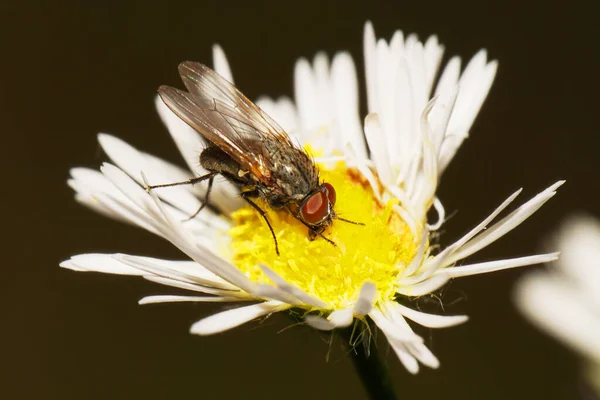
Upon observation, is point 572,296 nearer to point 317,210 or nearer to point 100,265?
point 317,210

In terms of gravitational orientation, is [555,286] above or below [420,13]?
A: above

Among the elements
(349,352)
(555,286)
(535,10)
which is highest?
(349,352)

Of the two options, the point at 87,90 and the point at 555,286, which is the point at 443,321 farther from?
the point at 87,90

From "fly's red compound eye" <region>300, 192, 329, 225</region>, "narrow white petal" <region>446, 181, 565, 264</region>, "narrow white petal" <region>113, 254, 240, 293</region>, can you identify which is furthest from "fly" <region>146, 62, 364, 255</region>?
"narrow white petal" <region>446, 181, 565, 264</region>

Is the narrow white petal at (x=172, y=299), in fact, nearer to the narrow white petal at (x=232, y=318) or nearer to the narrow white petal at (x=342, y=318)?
the narrow white petal at (x=232, y=318)

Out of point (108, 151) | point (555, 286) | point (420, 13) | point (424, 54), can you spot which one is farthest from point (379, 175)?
point (420, 13)

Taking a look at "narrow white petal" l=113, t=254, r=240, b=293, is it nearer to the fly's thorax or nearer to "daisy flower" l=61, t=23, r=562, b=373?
"daisy flower" l=61, t=23, r=562, b=373
